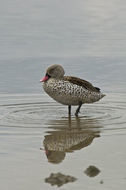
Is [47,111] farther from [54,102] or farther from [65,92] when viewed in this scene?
[54,102]

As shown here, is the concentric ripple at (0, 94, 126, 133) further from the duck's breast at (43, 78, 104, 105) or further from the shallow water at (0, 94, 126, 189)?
the duck's breast at (43, 78, 104, 105)

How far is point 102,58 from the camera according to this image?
1747 centimetres

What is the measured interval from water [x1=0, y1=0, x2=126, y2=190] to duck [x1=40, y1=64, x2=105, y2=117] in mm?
249

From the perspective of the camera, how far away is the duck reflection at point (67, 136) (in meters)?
9.05

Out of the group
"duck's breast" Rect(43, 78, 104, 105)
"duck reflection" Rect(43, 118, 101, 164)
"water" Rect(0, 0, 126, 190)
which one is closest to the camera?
"water" Rect(0, 0, 126, 190)

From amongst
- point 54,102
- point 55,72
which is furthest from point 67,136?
point 54,102

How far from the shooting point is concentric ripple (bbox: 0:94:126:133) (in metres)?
11.2

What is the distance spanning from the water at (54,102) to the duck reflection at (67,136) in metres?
0.01

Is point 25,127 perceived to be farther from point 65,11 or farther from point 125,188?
point 65,11

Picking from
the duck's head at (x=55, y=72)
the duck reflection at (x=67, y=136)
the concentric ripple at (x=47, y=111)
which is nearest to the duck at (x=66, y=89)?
the duck's head at (x=55, y=72)

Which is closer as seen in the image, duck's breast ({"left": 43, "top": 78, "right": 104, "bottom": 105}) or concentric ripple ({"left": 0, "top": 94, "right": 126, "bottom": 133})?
concentric ripple ({"left": 0, "top": 94, "right": 126, "bottom": 133})

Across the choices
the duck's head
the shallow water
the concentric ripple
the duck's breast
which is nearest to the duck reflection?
the shallow water

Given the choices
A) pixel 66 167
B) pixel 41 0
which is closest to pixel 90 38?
pixel 41 0

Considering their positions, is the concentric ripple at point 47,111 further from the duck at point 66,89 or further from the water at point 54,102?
the duck at point 66,89
